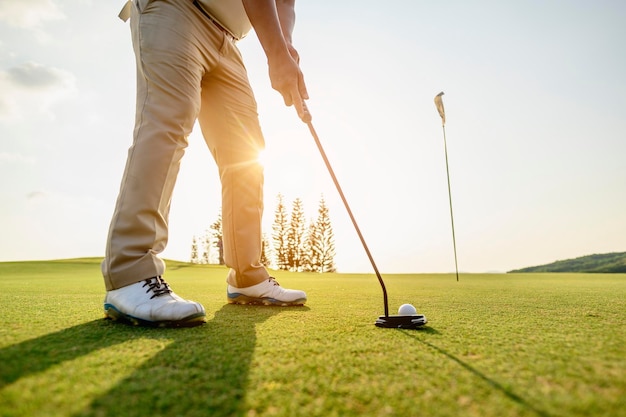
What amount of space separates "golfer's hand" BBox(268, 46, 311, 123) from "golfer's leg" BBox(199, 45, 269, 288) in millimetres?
383

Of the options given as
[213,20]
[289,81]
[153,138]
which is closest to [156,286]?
[153,138]

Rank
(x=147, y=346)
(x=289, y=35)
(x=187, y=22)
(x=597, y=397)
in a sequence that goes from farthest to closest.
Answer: (x=289, y=35) < (x=187, y=22) < (x=147, y=346) < (x=597, y=397)

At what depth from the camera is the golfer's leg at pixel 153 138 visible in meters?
1.98

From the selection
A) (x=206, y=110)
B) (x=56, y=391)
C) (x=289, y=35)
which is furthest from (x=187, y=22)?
(x=56, y=391)

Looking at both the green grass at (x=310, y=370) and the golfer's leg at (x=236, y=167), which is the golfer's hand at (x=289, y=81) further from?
the green grass at (x=310, y=370)

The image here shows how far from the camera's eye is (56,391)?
895 millimetres

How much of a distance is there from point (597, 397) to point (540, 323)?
1.14 m

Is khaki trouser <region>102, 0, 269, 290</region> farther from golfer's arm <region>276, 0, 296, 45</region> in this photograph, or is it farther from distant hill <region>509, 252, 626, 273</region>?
distant hill <region>509, 252, 626, 273</region>

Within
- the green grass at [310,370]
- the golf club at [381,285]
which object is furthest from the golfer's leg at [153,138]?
the golf club at [381,285]

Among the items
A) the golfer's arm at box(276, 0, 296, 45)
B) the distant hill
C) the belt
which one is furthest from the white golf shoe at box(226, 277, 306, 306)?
the distant hill

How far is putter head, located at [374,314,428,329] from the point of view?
71.7 inches

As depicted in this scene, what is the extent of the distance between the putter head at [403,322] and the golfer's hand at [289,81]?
55.4 inches

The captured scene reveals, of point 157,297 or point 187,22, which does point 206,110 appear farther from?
point 157,297

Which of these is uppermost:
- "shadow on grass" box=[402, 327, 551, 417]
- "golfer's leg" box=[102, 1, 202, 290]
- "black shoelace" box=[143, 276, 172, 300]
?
"golfer's leg" box=[102, 1, 202, 290]
